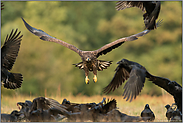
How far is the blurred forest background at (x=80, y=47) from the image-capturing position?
79.0ft

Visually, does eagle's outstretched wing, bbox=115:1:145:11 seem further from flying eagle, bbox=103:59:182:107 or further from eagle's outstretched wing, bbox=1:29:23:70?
eagle's outstretched wing, bbox=1:29:23:70

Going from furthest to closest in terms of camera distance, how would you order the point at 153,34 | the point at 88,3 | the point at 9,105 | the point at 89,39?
1. the point at 88,3
2. the point at 89,39
3. the point at 153,34
4. the point at 9,105

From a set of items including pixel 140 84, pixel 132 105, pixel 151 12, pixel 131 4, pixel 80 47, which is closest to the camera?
pixel 140 84

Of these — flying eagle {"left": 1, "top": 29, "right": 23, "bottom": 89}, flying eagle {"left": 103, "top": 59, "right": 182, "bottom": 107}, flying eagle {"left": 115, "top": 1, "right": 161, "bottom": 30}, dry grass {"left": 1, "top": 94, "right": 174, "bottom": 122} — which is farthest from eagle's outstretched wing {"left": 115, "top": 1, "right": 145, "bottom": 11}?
flying eagle {"left": 1, "top": 29, "right": 23, "bottom": 89}

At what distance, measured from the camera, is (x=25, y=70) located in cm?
2383

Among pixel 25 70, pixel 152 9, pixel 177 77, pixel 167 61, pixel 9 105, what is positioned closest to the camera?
pixel 152 9

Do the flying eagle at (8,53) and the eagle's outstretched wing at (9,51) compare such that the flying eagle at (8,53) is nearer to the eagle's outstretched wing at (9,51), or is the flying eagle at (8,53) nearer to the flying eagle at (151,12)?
the eagle's outstretched wing at (9,51)

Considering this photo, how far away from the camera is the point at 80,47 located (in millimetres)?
30219

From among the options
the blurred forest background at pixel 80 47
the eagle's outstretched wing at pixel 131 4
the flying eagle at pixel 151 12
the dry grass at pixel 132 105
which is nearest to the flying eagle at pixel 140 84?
the dry grass at pixel 132 105

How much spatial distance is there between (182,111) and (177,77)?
21154mm

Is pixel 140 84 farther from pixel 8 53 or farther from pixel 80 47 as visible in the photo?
pixel 80 47

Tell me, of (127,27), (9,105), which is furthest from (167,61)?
(9,105)

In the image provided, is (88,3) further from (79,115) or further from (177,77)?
(79,115)

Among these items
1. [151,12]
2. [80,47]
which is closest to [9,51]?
[151,12]
